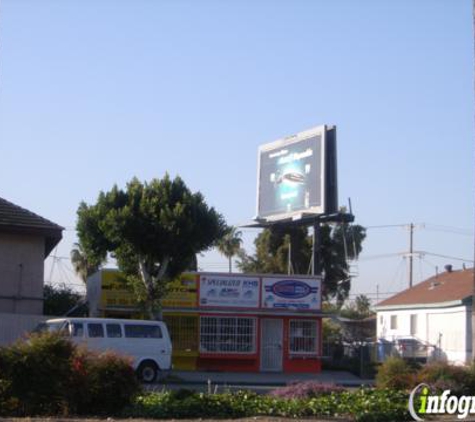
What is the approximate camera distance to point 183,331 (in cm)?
4047

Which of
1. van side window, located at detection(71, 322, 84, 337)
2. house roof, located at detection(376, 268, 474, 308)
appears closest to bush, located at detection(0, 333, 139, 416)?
van side window, located at detection(71, 322, 84, 337)

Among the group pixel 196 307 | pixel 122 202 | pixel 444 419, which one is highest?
pixel 122 202

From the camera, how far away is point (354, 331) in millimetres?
62406

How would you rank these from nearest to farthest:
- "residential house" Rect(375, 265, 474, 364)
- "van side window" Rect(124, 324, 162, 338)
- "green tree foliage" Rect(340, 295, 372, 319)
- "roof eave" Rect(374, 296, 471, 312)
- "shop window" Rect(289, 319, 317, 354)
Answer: "van side window" Rect(124, 324, 162, 338) → "shop window" Rect(289, 319, 317, 354) → "residential house" Rect(375, 265, 474, 364) → "roof eave" Rect(374, 296, 471, 312) → "green tree foliage" Rect(340, 295, 372, 319)

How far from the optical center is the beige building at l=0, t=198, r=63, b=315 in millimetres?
32875

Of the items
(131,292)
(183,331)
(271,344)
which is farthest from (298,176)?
(131,292)

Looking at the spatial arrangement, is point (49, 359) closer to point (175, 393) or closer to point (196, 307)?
point (175, 393)

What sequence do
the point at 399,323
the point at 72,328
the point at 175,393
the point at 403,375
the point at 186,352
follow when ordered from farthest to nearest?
the point at 399,323 → the point at 186,352 → the point at 72,328 → the point at 403,375 → the point at 175,393

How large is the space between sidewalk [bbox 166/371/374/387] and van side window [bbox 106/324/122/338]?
137 inches


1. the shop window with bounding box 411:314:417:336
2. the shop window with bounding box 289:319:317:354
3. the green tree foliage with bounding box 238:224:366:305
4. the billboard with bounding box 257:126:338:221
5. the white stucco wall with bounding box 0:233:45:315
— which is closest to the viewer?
the white stucco wall with bounding box 0:233:45:315

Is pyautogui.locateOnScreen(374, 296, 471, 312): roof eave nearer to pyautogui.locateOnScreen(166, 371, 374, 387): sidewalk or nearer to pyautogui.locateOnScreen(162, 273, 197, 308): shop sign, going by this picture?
pyautogui.locateOnScreen(166, 371, 374, 387): sidewalk

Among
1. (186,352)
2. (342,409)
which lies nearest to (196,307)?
(186,352)

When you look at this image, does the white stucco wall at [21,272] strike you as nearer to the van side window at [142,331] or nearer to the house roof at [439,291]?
the van side window at [142,331]

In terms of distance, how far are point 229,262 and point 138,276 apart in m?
36.9
